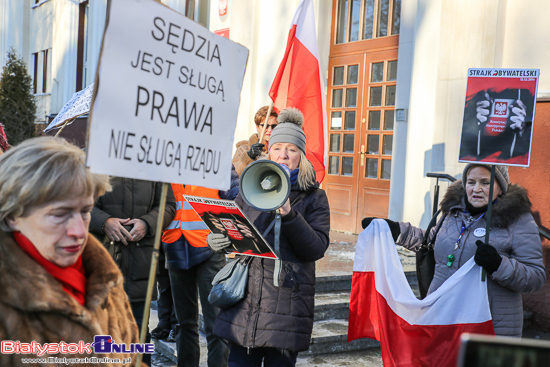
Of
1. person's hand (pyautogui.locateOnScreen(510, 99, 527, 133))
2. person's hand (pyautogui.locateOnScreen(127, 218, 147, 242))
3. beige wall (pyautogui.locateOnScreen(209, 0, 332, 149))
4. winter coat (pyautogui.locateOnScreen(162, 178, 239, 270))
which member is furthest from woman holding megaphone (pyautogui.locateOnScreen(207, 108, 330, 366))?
beige wall (pyautogui.locateOnScreen(209, 0, 332, 149))

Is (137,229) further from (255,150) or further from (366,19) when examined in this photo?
(366,19)

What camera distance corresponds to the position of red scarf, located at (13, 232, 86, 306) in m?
1.76

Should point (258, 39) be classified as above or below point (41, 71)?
below

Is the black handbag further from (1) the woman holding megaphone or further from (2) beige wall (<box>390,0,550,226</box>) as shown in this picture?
(2) beige wall (<box>390,0,550,226</box>)

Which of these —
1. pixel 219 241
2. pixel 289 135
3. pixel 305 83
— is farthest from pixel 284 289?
pixel 305 83

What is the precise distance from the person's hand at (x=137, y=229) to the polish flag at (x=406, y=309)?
1.54m

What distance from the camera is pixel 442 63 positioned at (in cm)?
682

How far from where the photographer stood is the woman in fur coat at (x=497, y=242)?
316 centimetres

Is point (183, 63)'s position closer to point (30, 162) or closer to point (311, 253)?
point (30, 162)

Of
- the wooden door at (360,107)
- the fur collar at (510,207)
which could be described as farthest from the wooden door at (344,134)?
the fur collar at (510,207)

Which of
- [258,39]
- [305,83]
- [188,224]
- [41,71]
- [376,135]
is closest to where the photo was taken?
[188,224]

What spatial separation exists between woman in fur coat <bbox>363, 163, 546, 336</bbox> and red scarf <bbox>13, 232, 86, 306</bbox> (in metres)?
2.24

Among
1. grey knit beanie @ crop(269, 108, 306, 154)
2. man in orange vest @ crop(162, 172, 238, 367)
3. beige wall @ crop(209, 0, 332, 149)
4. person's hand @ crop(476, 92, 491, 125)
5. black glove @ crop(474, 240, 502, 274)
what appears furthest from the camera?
beige wall @ crop(209, 0, 332, 149)

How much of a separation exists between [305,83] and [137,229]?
7.85ft
